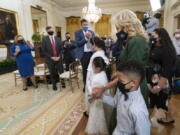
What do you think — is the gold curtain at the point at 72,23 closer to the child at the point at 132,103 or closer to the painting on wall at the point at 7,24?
the painting on wall at the point at 7,24

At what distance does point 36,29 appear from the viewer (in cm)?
880

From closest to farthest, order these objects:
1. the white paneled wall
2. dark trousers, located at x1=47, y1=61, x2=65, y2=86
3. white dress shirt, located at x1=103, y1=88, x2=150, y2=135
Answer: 1. white dress shirt, located at x1=103, y1=88, x2=150, y2=135
2. dark trousers, located at x1=47, y1=61, x2=65, y2=86
3. the white paneled wall

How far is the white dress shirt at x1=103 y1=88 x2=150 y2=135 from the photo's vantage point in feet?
3.00

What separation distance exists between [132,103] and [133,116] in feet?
0.28

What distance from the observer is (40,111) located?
8.63ft

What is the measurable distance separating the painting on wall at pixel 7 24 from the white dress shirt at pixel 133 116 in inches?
256

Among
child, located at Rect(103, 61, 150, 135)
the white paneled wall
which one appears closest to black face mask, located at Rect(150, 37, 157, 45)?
child, located at Rect(103, 61, 150, 135)

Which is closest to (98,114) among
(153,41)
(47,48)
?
(153,41)

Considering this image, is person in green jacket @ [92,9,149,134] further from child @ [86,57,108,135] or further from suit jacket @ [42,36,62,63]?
suit jacket @ [42,36,62,63]

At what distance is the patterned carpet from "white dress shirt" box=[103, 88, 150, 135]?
125 cm

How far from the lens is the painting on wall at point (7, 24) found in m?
5.84

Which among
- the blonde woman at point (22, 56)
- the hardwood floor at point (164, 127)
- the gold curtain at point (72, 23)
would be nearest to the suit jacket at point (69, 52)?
the blonde woman at point (22, 56)

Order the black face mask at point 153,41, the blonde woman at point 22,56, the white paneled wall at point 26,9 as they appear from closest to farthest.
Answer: the black face mask at point 153,41
the blonde woman at point 22,56
the white paneled wall at point 26,9

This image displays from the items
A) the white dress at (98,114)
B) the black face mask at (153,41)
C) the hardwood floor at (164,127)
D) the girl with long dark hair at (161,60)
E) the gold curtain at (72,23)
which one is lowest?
the hardwood floor at (164,127)
